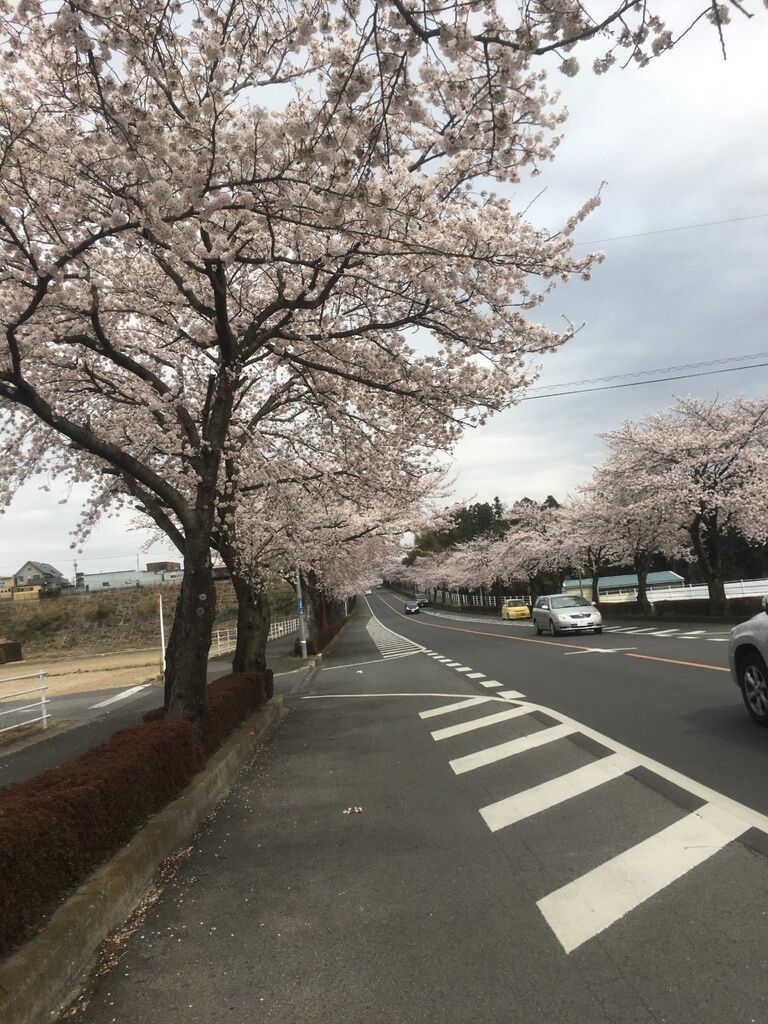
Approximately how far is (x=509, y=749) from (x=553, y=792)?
1867mm

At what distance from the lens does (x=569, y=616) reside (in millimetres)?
25812

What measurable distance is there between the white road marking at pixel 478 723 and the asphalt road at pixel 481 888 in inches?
12.1

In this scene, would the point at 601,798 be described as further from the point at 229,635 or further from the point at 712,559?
the point at 229,635

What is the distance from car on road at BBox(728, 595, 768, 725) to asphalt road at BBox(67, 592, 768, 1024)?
332mm

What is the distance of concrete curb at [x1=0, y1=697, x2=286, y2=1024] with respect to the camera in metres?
2.94

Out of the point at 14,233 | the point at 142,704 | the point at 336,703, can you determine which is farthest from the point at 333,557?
the point at 14,233

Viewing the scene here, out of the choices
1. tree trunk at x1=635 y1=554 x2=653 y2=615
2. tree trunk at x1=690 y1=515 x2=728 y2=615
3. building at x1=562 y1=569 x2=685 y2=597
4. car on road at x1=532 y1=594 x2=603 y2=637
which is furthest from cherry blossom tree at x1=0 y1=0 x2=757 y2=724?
building at x1=562 y1=569 x2=685 y2=597

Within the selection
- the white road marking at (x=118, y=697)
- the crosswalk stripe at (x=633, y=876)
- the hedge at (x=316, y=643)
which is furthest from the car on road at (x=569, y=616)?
the crosswalk stripe at (x=633, y=876)

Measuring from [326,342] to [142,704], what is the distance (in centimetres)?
1096

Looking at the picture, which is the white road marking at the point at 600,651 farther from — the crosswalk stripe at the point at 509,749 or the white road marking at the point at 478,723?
the crosswalk stripe at the point at 509,749

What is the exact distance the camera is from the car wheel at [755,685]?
24.3 ft

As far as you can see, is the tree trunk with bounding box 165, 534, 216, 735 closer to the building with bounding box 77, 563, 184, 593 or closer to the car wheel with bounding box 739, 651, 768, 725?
the car wheel with bounding box 739, 651, 768, 725

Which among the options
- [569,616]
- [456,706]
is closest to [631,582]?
[569,616]

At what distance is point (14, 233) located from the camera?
6.18m
